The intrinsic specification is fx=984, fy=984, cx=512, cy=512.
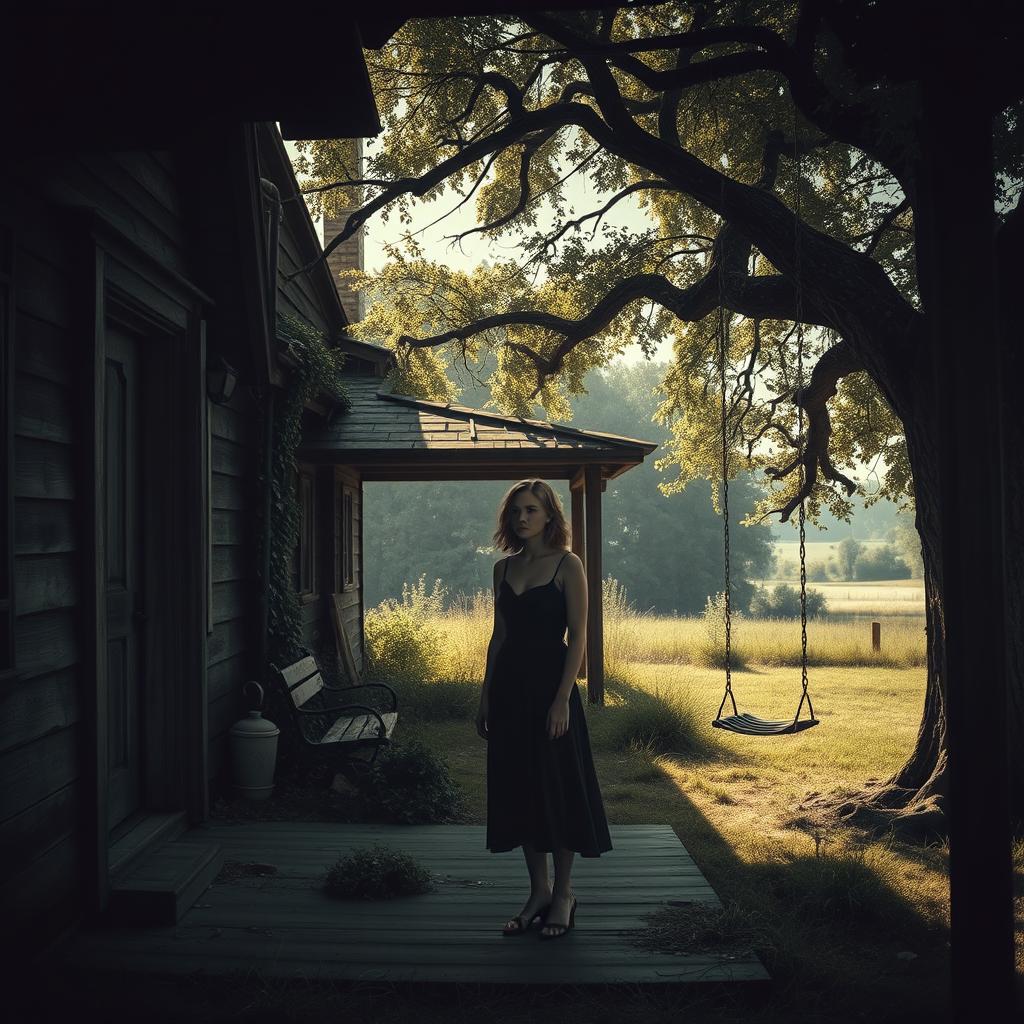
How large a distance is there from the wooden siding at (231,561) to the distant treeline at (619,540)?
116 ft

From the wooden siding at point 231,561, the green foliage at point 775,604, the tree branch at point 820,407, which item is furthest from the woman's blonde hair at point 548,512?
the green foliage at point 775,604

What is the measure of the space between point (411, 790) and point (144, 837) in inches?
75.5

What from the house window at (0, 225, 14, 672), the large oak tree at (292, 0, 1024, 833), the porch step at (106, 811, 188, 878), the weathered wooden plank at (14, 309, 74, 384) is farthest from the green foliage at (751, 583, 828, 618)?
the house window at (0, 225, 14, 672)

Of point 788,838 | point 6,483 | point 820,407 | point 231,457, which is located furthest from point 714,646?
point 6,483

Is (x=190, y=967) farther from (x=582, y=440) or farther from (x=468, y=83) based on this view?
(x=468, y=83)

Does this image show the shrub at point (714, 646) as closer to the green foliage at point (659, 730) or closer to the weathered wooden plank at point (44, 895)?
the green foliage at point (659, 730)

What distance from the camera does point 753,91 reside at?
9.80 metres

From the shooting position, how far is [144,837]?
5047 millimetres

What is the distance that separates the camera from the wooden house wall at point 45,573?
12.0 feet

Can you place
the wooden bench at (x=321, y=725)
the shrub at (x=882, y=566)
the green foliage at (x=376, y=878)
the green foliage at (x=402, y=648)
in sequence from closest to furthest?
the green foliage at (x=376, y=878), the wooden bench at (x=321, y=725), the green foliage at (x=402, y=648), the shrub at (x=882, y=566)

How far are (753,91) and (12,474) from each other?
8.54 meters

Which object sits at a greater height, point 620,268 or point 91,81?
point 620,268

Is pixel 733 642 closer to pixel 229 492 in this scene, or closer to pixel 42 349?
pixel 229 492

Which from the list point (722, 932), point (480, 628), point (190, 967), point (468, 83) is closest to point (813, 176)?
point (468, 83)
